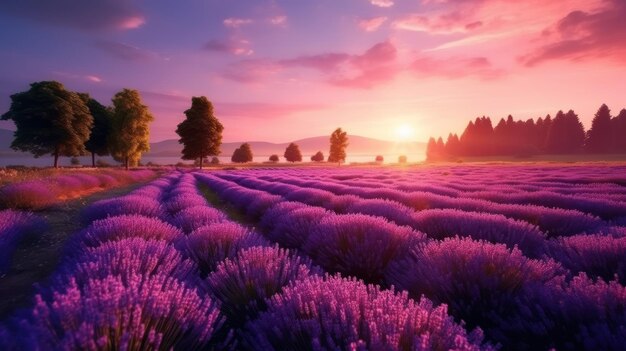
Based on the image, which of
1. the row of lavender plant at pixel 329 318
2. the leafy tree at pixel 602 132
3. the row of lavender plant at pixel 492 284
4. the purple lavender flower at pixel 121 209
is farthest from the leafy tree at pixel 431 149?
the row of lavender plant at pixel 329 318

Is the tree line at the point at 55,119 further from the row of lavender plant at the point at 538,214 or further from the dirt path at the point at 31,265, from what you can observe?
the row of lavender plant at the point at 538,214

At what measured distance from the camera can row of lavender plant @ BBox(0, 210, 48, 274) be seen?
390cm

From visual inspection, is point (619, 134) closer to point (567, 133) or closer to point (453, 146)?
point (567, 133)

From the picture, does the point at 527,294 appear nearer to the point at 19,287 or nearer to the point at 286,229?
the point at 286,229

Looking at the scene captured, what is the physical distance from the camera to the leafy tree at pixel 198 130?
3941cm

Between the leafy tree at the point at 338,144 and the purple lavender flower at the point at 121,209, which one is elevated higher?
the leafy tree at the point at 338,144

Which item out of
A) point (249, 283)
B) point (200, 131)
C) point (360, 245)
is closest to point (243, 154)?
point (200, 131)

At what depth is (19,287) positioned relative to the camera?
368cm

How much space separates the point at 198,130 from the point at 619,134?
7147 centimetres

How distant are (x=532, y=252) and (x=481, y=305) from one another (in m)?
1.78

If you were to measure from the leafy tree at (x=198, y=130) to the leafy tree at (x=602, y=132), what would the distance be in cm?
6568

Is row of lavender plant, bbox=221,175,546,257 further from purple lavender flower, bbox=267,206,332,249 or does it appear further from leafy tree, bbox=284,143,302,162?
leafy tree, bbox=284,143,302,162

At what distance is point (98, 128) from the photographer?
1594 inches

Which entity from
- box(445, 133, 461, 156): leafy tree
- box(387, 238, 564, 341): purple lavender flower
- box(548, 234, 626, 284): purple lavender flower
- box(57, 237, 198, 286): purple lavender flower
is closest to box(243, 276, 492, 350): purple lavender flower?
box(387, 238, 564, 341): purple lavender flower
